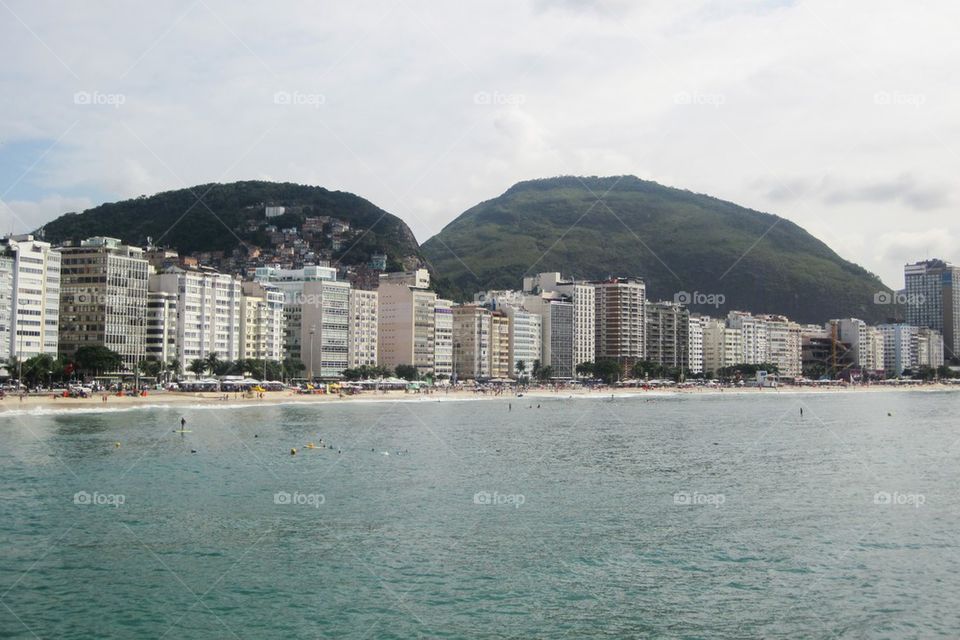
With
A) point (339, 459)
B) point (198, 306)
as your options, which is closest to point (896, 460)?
point (339, 459)

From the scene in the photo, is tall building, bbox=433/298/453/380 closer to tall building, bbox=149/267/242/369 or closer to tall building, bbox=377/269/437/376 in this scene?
tall building, bbox=377/269/437/376

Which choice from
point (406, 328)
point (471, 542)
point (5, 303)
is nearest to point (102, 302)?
point (5, 303)

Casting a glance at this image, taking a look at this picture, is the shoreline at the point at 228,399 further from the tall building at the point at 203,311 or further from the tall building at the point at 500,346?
the tall building at the point at 500,346

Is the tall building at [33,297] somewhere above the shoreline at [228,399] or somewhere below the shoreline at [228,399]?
above

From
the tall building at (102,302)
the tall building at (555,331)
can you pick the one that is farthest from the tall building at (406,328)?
the tall building at (102,302)

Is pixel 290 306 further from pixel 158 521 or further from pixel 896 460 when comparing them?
pixel 158 521

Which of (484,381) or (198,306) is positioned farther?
(484,381)
